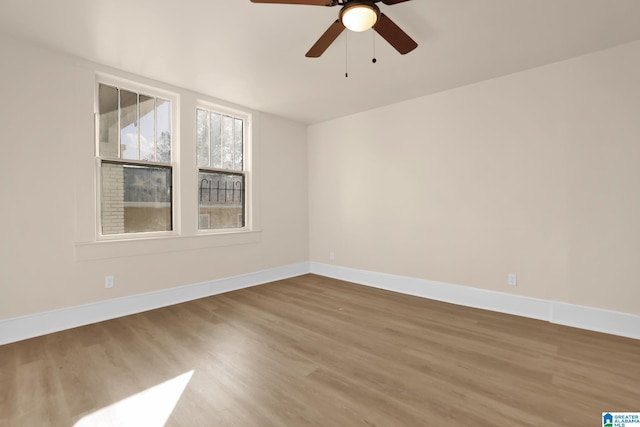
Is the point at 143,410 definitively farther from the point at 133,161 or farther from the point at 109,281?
the point at 133,161

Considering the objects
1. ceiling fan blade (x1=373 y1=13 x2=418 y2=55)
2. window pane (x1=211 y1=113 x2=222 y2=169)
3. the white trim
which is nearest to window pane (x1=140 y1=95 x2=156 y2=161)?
window pane (x1=211 y1=113 x2=222 y2=169)

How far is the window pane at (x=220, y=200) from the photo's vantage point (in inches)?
168

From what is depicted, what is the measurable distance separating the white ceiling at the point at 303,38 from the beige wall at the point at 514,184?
0.39m

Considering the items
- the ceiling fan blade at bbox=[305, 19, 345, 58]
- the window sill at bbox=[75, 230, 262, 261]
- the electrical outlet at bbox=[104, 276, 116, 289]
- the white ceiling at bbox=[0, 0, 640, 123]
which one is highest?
the white ceiling at bbox=[0, 0, 640, 123]

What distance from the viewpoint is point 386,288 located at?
4523 millimetres

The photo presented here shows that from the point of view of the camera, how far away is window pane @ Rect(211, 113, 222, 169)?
173 inches

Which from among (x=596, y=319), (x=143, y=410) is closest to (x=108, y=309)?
(x=143, y=410)

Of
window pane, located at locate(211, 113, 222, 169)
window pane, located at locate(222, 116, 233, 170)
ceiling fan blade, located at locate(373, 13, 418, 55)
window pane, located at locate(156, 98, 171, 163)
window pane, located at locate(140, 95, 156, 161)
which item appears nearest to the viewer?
ceiling fan blade, located at locate(373, 13, 418, 55)

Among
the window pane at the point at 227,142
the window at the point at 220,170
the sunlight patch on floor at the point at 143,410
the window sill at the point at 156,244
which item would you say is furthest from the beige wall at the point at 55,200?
the sunlight patch on floor at the point at 143,410

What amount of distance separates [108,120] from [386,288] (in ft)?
14.0

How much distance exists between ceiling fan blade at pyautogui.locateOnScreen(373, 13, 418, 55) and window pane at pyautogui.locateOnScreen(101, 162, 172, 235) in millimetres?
3107

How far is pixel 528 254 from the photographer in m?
3.36

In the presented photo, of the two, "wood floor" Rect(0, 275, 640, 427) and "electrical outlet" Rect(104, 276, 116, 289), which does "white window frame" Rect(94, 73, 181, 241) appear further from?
"wood floor" Rect(0, 275, 640, 427)

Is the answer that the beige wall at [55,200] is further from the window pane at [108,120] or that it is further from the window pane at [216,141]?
the window pane at [216,141]
